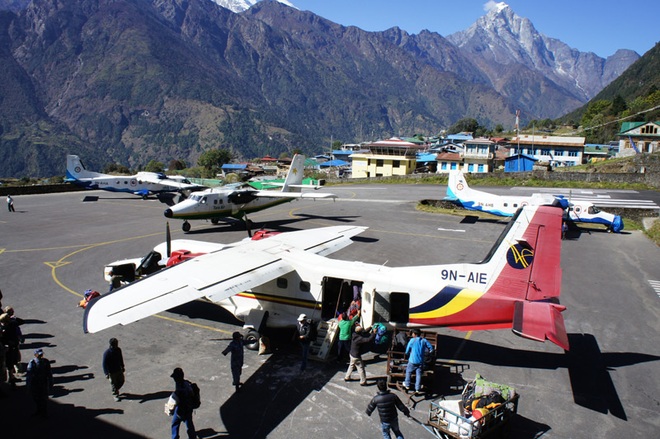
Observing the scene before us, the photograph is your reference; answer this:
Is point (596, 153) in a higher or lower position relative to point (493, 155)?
higher

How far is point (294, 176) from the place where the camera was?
118ft

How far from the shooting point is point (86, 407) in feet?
35.9

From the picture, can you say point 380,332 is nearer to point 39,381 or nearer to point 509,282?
point 509,282

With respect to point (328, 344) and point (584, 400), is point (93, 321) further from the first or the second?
point (584, 400)

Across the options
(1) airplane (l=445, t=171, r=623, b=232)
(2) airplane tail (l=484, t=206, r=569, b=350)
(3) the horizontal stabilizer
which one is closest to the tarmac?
(3) the horizontal stabilizer

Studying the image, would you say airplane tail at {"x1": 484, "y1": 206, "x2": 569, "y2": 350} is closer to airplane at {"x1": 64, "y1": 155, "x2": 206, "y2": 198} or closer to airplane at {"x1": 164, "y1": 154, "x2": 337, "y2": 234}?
airplane at {"x1": 164, "y1": 154, "x2": 337, "y2": 234}

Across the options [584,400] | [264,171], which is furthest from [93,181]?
[264,171]

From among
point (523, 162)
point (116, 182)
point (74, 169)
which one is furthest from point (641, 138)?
point (74, 169)

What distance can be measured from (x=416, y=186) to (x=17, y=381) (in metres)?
60.7

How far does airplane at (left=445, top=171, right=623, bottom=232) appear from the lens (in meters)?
33.5

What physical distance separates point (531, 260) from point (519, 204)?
23.2m

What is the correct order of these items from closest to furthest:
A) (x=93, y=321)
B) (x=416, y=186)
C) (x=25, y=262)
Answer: (x=93, y=321) < (x=25, y=262) < (x=416, y=186)

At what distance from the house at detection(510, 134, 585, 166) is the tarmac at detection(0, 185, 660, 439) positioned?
3301 inches

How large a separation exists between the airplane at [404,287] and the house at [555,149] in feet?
306
